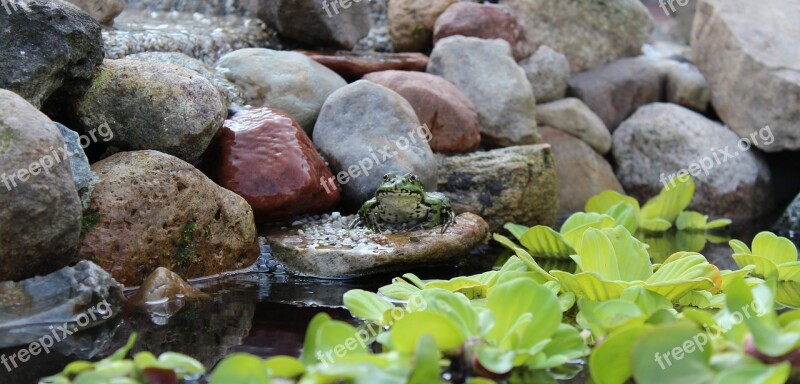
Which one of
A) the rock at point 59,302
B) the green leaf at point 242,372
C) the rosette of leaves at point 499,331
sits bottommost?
the rock at point 59,302

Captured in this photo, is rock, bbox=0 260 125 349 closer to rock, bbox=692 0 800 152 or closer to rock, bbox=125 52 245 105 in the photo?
rock, bbox=125 52 245 105

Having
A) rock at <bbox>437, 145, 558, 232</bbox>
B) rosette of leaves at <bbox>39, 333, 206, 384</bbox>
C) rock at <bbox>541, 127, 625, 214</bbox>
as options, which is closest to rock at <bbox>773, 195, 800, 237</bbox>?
rock at <bbox>541, 127, 625, 214</bbox>

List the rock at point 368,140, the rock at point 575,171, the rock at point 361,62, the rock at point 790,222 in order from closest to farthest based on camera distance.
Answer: the rock at point 368,140
the rock at point 361,62
the rock at point 790,222
the rock at point 575,171

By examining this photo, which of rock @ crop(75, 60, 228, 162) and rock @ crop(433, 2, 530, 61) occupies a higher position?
rock @ crop(75, 60, 228, 162)

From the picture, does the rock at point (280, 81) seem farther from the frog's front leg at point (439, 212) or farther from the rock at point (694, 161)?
the rock at point (694, 161)

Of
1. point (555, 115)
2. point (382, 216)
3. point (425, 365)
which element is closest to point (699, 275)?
point (425, 365)

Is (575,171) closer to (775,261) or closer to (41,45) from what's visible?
(775,261)

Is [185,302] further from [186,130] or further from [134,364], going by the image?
[134,364]

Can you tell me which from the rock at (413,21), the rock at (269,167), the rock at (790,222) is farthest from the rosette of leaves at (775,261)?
the rock at (413,21)
